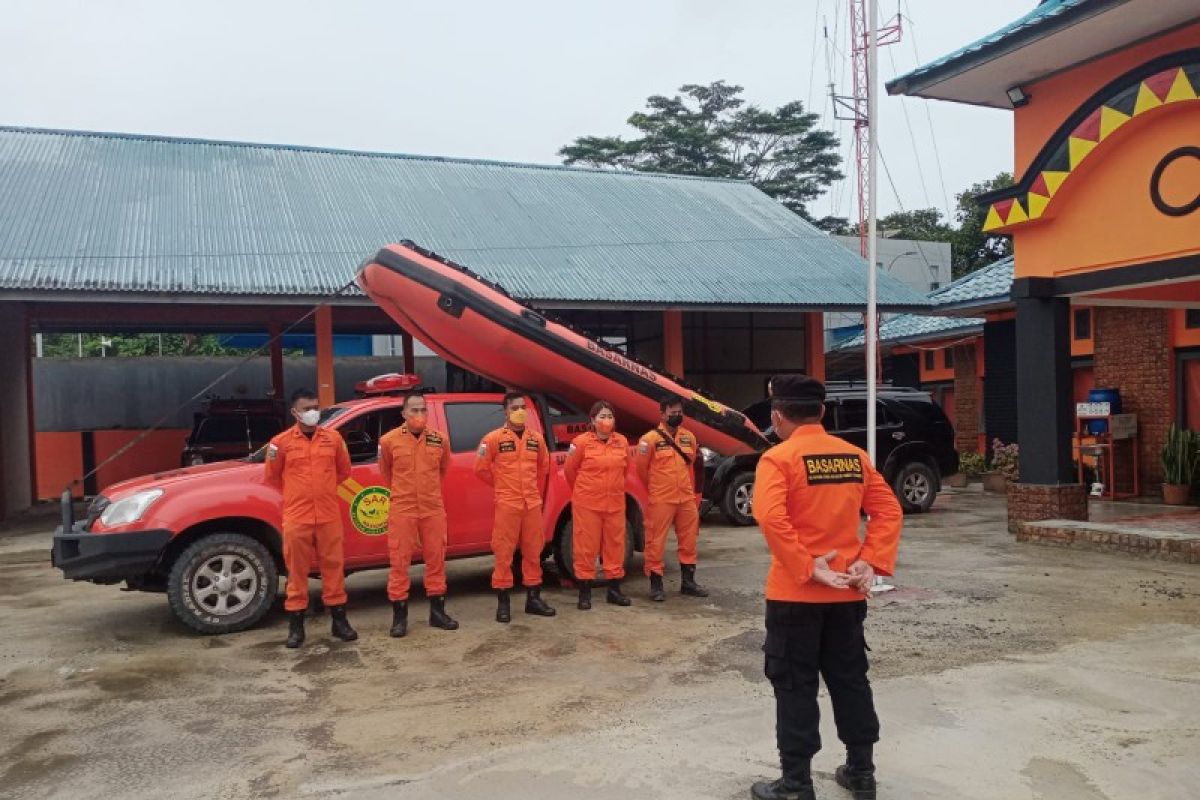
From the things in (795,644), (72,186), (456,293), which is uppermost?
(72,186)

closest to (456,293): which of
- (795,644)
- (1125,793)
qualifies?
(795,644)

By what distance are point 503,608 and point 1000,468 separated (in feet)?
37.7

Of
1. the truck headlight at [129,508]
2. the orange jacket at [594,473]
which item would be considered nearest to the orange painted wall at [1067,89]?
the orange jacket at [594,473]

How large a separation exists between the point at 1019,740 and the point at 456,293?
5104 mm

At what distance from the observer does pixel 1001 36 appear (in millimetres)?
9141

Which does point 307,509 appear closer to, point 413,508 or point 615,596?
point 413,508

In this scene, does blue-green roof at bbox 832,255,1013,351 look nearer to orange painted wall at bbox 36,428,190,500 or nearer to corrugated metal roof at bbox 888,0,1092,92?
corrugated metal roof at bbox 888,0,1092,92

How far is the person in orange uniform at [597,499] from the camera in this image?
716 centimetres

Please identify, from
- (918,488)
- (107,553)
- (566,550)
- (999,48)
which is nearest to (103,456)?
(107,553)

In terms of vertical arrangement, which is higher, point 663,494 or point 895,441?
point 895,441

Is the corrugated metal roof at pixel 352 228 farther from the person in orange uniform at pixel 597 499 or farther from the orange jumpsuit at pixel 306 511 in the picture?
the orange jumpsuit at pixel 306 511

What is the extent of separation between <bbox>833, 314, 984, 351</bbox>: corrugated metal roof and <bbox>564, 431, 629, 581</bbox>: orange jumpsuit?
11.3m

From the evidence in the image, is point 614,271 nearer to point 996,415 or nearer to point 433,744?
point 996,415

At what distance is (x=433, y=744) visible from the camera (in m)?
4.36
